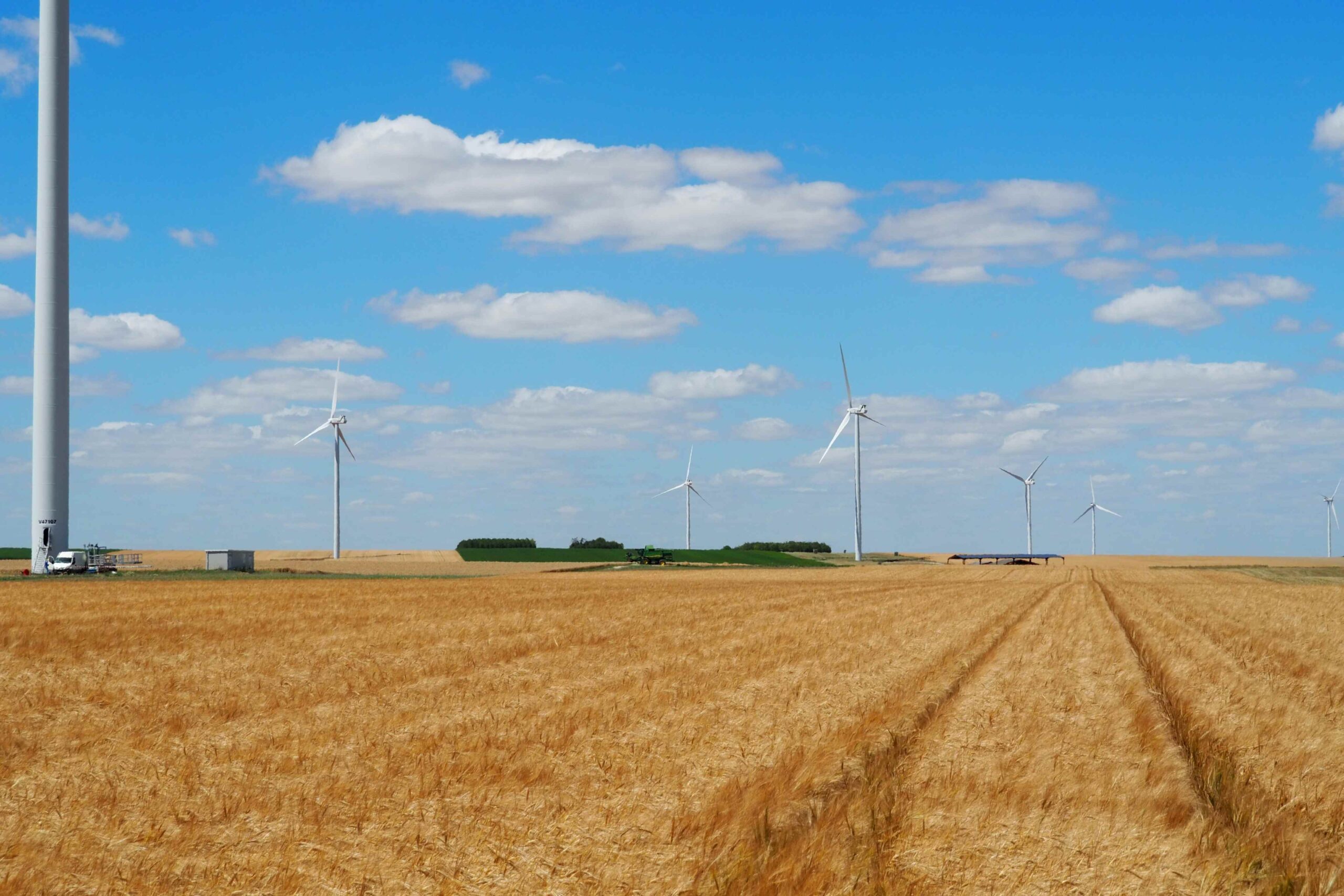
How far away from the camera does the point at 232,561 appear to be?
102312 mm

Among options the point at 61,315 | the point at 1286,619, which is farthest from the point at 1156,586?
the point at 61,315

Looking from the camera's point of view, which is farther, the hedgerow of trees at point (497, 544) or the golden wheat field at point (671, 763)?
the hedgerow of trees at point (497, 544)

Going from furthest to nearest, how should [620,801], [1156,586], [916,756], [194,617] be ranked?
[1156,586]
[194,617]
[916,756]
[620,801]

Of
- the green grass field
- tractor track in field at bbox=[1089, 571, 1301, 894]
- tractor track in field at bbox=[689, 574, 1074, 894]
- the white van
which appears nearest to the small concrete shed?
the white van

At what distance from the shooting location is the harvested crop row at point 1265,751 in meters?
10.3

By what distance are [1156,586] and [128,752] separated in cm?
6655

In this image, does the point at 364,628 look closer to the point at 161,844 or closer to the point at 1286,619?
the point at 161,844

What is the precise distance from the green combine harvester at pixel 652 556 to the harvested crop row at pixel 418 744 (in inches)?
3840

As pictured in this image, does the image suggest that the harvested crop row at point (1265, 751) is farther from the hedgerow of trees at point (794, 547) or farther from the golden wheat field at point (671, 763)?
the hedgerow of trees at point (794, 547)

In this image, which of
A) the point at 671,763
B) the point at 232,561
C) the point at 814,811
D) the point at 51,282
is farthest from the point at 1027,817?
the point at 232,561

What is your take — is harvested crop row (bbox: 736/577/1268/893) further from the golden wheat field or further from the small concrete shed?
the small concrete shed

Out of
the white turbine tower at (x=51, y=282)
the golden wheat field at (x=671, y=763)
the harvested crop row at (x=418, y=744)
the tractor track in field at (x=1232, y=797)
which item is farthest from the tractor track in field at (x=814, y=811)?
the white turbine tower at (x=51, y=282)

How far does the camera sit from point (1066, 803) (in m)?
11.6

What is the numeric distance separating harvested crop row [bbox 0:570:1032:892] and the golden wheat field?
0.06 m
